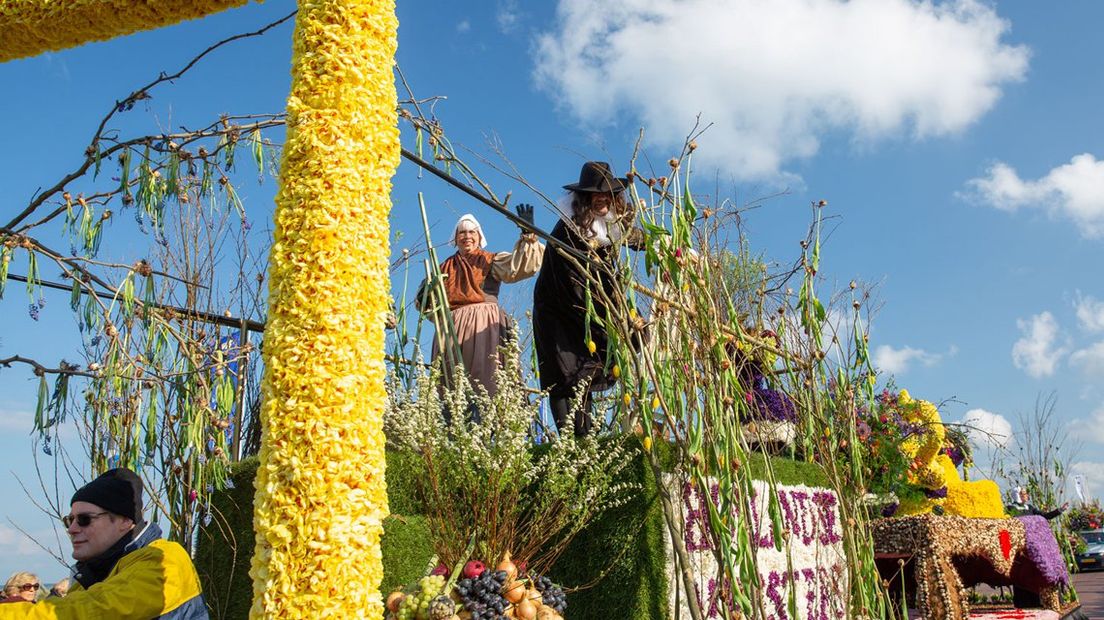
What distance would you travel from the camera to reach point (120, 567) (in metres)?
2.76

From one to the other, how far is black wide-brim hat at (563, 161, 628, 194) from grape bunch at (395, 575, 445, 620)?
218cm

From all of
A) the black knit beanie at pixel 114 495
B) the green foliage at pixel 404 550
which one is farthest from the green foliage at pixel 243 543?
the black knit beanie at pixel 114 495

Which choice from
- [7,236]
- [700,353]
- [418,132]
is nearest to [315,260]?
[700,353]

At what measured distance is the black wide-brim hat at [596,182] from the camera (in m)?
4.50

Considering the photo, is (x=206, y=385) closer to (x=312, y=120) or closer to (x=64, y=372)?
(x=64, y=372)

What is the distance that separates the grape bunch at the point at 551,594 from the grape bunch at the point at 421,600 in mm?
440

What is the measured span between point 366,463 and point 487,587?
3.95 feet

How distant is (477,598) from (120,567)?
52.8 inches

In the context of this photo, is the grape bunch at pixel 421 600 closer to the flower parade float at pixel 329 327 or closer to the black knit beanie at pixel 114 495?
the flower parade float at pixel 329 327

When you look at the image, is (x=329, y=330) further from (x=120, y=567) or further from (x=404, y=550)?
(x=404, y=550)

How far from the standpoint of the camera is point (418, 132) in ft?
14.7

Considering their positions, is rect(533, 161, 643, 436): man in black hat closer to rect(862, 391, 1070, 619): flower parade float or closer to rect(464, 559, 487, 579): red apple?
rect(464, 559, 487, 579): red apple

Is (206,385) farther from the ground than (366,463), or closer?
farther from the ground

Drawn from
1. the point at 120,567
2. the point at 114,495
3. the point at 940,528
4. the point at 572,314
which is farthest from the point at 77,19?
the point at 940,528
